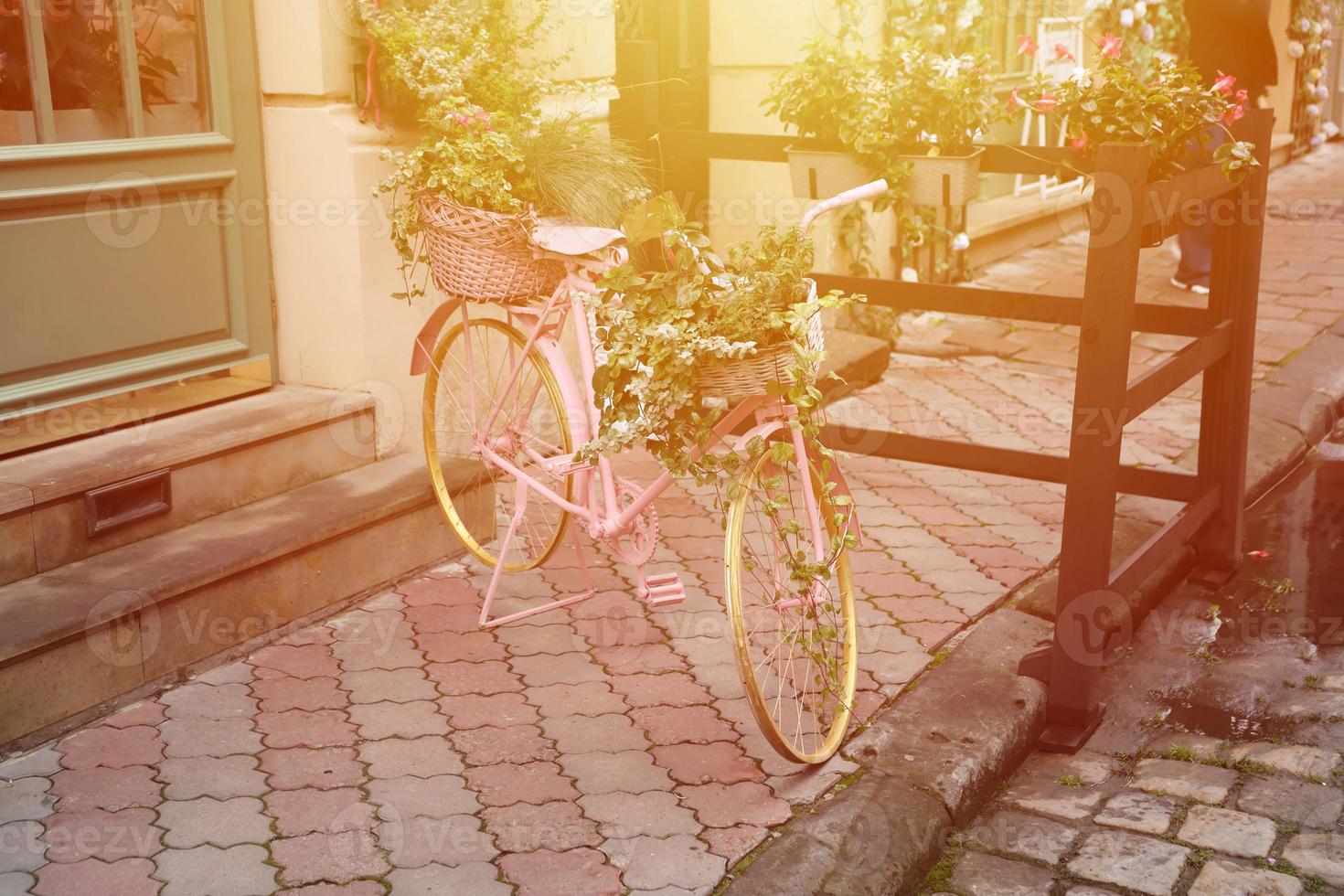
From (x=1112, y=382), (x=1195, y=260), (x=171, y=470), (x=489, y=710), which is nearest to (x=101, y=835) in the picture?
(x=489, y=710)

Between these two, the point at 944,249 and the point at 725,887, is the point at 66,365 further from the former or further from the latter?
the point at 944,249

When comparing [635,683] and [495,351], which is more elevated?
[495,351]

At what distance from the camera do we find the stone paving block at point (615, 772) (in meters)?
3.34

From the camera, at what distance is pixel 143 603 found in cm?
363

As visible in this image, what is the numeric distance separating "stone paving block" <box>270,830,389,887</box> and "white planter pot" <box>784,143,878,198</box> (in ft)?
8.78

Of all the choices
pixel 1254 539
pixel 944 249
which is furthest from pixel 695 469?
pixel 944 249

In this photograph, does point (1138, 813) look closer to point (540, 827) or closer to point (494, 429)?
point (540, 827)

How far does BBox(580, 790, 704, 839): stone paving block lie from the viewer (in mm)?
3148

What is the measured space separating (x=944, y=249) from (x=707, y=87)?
1885mm

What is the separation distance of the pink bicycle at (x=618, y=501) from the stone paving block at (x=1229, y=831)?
82 centimetres

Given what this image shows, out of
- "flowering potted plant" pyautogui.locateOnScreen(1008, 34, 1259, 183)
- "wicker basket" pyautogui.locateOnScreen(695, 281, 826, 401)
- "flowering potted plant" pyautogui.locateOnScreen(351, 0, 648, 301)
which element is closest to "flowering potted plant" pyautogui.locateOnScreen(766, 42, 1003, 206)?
"flowering potted plant" pyautogui.locateOnScreen(1008, 34, 1259, 183)

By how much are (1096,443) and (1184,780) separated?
84 cm

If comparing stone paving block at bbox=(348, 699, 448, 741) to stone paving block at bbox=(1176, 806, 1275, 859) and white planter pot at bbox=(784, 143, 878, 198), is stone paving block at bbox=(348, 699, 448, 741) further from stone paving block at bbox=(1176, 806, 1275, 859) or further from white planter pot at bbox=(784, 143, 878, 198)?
white planter pot at bbox=(784, 143, 878, 198)

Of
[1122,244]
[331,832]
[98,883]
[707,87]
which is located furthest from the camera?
[707,87]
